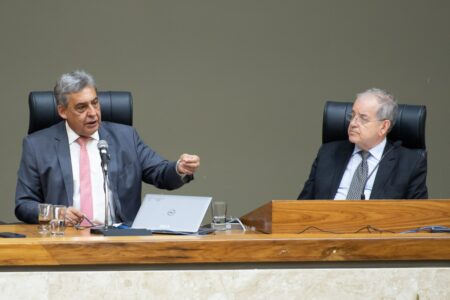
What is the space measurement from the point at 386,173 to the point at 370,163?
12 cm

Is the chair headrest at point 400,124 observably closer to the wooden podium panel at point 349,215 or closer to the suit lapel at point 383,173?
the suit lapel at point 383,173

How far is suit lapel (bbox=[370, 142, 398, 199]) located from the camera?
4.03m

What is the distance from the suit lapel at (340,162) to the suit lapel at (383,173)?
0.59 feet

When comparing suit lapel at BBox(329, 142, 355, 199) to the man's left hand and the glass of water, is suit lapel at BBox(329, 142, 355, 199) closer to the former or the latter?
the man's left hand

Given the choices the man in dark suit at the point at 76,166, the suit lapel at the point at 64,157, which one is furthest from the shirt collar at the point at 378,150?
the suit lapel at the point at 64,157

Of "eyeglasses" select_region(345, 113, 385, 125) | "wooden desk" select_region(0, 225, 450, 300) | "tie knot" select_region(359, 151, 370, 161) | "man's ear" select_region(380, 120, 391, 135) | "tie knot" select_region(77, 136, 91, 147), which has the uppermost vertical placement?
"eyeglasses" select_region(345, 113, 385, 125)

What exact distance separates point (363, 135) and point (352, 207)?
3.69 ft

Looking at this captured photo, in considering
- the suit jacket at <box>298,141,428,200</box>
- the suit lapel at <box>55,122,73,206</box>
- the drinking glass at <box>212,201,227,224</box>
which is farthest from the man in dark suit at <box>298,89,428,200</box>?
the suit lapel at <box>55,122,73,206</box>

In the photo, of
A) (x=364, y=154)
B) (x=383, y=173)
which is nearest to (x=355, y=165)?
(x=364, y=154)

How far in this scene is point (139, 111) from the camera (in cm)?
546

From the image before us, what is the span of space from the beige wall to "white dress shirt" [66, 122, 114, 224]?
143cm

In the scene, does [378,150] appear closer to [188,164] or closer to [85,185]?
[188,164]

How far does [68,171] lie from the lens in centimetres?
394

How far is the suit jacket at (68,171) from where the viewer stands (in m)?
3.92
